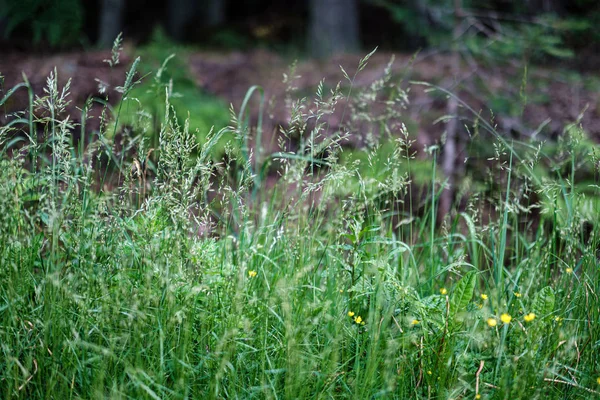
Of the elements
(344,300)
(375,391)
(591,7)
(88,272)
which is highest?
(591,7)

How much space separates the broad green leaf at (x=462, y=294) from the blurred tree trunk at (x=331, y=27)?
6.74 meters

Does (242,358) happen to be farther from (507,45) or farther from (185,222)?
(507,45)

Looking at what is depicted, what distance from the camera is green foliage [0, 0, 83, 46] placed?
22.0 ft

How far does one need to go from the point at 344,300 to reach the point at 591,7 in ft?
22.3

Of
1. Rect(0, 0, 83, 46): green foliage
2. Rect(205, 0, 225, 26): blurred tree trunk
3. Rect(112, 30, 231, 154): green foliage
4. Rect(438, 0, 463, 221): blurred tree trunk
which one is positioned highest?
Rect(205, 0, 225, 26): blurred tree trunk

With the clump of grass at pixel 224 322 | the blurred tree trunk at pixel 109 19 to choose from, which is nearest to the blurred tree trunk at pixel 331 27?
the blurred tree trunk at pixel 109 19

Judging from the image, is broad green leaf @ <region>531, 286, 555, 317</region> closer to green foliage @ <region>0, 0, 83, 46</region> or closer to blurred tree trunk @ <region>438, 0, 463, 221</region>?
blurred tree trunk @ <region>438, 0, 463, 221</region>

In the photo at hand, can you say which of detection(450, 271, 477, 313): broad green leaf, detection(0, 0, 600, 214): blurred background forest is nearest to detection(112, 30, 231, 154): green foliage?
detection(0, 0, 600, 214): blurred background forest

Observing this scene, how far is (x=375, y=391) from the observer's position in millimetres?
1676

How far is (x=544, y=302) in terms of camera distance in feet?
6.05

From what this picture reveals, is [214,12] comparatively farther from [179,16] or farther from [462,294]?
[462,294]

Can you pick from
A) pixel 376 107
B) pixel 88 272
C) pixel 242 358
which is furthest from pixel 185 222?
pixel 376 107

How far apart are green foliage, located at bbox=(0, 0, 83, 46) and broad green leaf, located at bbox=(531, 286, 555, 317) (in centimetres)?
634

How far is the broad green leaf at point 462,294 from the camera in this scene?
5.97 ft
